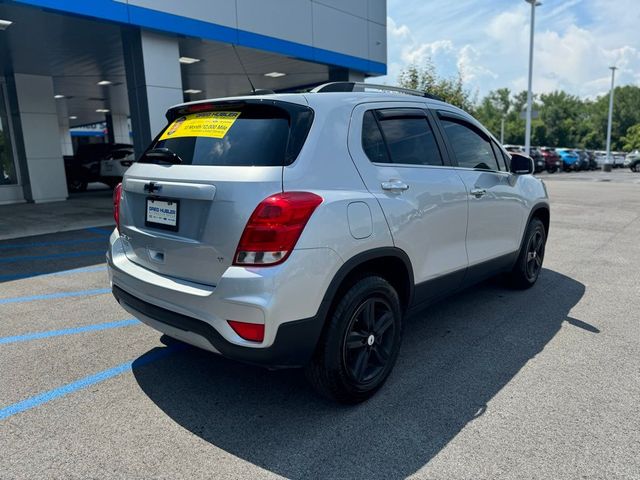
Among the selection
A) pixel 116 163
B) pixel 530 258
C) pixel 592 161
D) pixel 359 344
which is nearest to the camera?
pixel 359 344

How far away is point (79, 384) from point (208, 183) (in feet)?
5.67

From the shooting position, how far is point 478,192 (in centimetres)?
391

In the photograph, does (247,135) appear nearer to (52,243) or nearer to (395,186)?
(395,186)

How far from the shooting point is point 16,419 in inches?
110

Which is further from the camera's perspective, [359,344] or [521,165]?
[521,165]

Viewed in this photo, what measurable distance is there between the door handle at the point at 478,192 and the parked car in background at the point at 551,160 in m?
32.1

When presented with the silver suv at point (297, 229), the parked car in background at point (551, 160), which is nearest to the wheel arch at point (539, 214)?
the silver suv at point (297, 229)

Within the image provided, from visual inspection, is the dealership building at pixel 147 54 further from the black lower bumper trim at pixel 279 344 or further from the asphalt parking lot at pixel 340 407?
the black lower bumper trim at pixel 279 344

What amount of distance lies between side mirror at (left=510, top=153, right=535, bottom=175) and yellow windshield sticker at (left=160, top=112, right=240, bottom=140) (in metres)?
2.96

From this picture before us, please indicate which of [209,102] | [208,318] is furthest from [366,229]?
[209,102]

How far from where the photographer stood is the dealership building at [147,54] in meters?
8.80

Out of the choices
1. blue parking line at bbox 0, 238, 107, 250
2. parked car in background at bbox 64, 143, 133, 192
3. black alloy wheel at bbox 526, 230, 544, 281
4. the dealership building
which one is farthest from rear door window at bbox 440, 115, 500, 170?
parked car in background at bbox 64, 143, 133, 192

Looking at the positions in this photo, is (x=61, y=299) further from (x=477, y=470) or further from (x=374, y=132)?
(x=477, y=470)

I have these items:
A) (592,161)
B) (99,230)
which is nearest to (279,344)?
(99,230)
